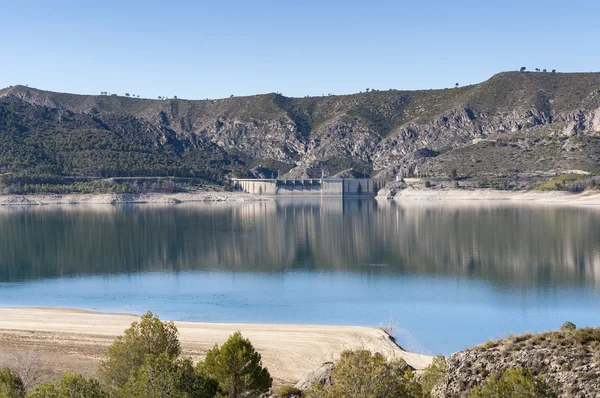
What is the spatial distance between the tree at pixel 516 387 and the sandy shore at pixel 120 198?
140748 millimetres

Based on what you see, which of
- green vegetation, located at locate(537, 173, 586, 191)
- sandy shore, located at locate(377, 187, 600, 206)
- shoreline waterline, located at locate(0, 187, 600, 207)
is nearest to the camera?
sandy shore, located at locate(377, 187, 600, 206)

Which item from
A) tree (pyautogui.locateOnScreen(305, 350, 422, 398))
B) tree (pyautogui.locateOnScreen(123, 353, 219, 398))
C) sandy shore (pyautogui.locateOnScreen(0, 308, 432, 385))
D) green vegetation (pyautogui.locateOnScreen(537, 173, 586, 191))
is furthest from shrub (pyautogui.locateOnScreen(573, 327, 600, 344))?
green vegetation (pyautogui.locateOnScreen(537, 173, 586, 191))

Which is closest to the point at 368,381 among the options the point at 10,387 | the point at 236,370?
the point at 236,370

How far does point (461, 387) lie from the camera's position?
13.3 meters

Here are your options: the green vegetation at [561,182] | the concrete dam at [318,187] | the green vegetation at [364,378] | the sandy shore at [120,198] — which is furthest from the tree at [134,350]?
the concrete dam at [318,187]

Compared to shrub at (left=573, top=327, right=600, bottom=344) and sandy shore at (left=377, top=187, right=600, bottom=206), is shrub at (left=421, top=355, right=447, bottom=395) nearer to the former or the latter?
shrub at (left=573, top=327, right=600, bottom=344)

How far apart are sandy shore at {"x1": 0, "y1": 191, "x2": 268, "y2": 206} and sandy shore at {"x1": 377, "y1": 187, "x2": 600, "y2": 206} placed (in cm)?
3833

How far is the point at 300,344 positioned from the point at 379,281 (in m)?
21.5

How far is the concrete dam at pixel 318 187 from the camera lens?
617 ft

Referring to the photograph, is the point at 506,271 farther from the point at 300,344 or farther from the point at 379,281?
the point at 300,344

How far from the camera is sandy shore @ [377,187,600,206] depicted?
132 meters

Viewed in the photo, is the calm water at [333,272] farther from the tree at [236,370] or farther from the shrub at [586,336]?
the shrub at [586,336]

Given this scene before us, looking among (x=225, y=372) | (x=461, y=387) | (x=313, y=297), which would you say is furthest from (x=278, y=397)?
(x=313, y=297)

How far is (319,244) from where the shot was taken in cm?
7500
